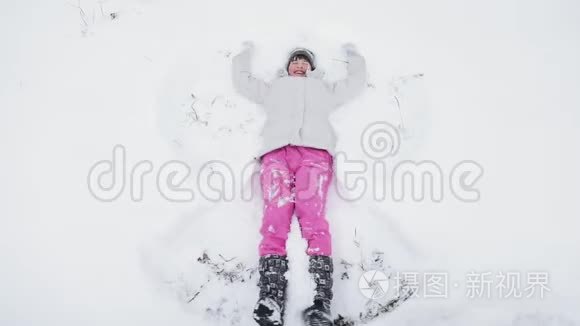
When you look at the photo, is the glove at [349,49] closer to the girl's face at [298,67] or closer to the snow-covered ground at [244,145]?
the snow-covered ground at [244,145]

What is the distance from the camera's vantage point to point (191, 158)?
416 cm

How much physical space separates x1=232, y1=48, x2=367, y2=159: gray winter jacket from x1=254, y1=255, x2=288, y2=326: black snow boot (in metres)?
1.04

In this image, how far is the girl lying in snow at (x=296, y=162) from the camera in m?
3.44

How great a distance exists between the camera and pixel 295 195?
3.84 m

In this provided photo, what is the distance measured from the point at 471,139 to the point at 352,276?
169 centimetres

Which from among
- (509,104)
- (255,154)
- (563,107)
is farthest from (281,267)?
(563,107)

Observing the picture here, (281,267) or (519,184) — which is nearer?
(281,267)

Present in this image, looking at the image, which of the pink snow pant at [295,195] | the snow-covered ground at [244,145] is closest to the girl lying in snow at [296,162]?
the pink snow pant at [295,195]

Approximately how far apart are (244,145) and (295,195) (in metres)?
0.75

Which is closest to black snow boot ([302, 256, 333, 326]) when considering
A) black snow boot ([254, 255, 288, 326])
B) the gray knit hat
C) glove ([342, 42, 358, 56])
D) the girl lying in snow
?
the girl lying in snow

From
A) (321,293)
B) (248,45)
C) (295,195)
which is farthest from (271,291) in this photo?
(248,45)

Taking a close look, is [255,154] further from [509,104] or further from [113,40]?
[509,104]

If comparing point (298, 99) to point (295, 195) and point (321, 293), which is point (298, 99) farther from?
point (321, 293)

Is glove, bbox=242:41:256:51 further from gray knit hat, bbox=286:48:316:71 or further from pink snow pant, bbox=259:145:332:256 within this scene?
pink snow pant, bbox=259:145:332:256
